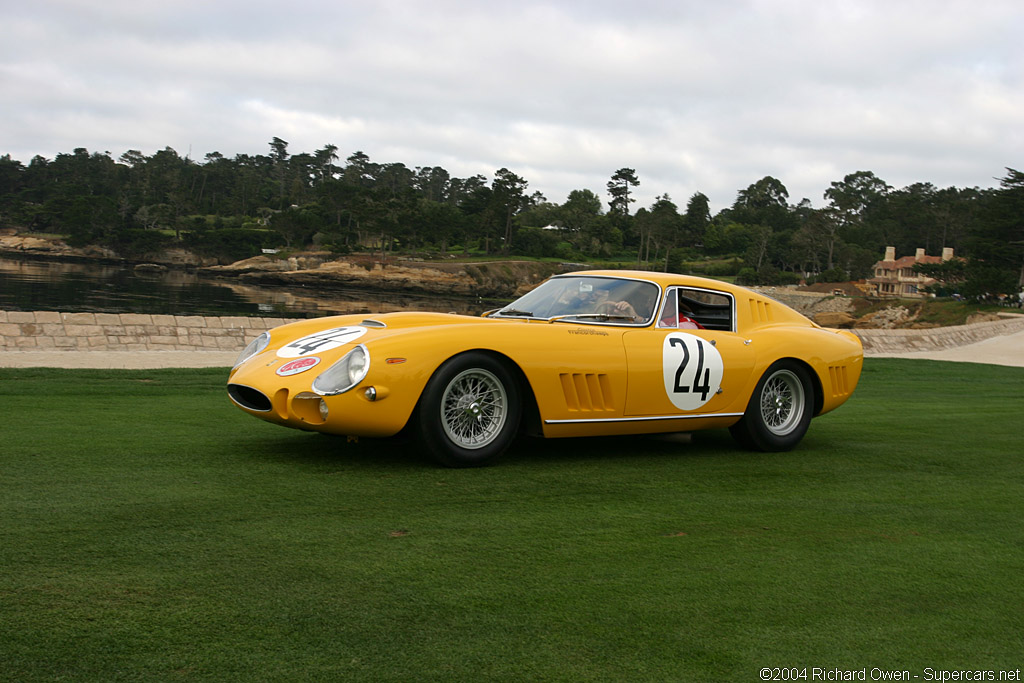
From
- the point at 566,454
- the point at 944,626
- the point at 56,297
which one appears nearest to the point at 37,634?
the point at 944,626

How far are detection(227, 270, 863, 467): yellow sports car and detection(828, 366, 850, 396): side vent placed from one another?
14 millimetres

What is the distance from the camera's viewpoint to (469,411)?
5262 millimetres

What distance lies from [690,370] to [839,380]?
5.69 ft

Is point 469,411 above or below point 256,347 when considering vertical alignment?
below

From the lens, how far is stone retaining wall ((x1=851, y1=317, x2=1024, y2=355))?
24.4 metres

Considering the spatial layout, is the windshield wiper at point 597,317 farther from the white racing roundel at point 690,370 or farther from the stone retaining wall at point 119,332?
the stone retaining wall at point 119,332

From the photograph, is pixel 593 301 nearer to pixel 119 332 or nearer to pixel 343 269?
pixel 119 332

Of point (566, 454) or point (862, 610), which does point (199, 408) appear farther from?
point (862, 610)

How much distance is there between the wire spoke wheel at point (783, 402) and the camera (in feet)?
22.1

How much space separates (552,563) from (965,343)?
1205 inches

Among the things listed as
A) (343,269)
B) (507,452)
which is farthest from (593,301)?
(343,269)

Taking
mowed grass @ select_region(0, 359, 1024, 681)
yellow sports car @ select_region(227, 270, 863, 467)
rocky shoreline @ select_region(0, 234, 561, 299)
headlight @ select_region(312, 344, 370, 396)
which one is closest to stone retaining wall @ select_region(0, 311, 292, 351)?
mowed grass @ select_region(0, 359, 1024, 681)

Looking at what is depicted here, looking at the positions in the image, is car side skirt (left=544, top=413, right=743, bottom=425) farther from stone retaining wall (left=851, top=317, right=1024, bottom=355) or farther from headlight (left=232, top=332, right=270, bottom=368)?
stone retaining wall (left=851, top=317, right=1024, bottom=355)

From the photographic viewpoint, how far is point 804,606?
3.16 metres
